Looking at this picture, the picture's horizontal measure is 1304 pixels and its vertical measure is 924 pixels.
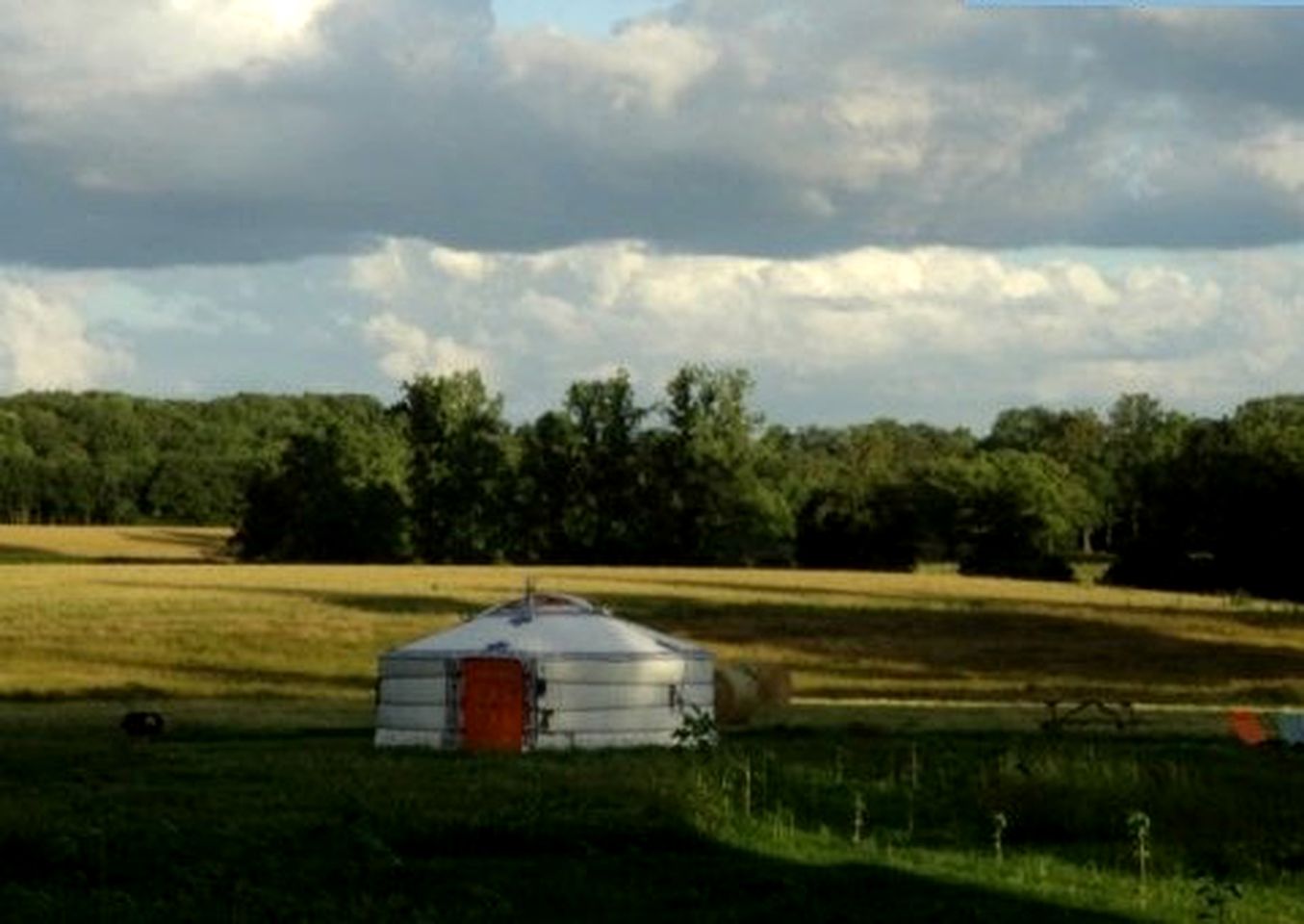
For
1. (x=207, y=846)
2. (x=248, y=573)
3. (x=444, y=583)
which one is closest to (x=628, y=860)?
(x=207, y=846)

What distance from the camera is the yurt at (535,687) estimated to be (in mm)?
34594

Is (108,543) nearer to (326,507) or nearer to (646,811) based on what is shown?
(326,507)

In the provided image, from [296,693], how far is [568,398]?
217 ft

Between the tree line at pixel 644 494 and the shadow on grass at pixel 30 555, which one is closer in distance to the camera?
the shadow on grass at pixel 30 555

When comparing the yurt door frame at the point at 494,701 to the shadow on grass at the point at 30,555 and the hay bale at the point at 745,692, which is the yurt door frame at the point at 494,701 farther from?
the shadow on grass at the point at 30,555

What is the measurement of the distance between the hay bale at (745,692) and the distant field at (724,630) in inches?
311

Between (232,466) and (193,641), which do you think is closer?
(193,641)

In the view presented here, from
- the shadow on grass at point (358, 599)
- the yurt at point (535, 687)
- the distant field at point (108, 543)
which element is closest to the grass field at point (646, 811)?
the yurt at point (535, 687)

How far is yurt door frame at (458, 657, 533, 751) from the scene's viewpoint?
34.6 metres

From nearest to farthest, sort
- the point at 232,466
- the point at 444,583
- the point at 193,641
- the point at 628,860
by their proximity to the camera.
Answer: the point at 628,860 → the point at 193,641 → the point at 444,583 → the point at 232,466

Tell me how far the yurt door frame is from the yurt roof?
0.91ft

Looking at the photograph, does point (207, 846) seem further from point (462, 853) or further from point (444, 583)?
point (444, 583)

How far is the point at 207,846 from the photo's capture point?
53.0ft

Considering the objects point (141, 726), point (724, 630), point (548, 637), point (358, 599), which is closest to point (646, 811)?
point (141, 726)
